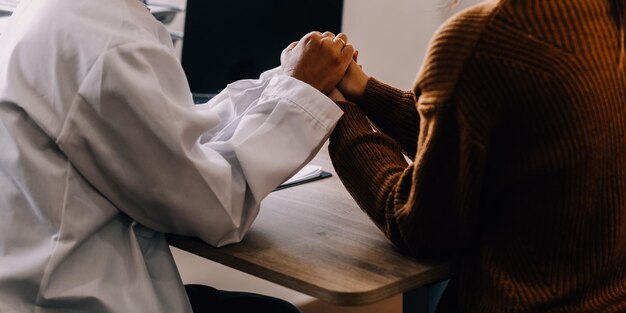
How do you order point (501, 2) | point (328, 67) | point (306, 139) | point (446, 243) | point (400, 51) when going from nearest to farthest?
point (501, 2), point (446, 243), point (306, 139), point (328, 67), point (400, 51)

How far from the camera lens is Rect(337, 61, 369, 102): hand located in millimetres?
1229

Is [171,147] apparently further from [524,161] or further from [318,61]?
[524,161]

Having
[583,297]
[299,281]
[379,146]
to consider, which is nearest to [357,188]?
[379,146]

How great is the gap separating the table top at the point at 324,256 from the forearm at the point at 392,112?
0.14 m

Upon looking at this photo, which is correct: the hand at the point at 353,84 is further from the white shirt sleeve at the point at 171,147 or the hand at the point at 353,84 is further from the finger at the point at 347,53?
the white shirt sleeve at the point at 171,147

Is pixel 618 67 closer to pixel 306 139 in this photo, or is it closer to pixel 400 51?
pixel 306 139

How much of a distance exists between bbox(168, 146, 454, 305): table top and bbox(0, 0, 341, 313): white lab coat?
4cm

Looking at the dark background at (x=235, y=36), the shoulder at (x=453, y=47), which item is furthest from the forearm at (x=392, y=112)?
the dark background at (x=235, y=36)

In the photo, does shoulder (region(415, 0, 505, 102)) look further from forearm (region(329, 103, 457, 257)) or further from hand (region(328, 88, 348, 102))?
hand (region(328, 88, 348, 102))

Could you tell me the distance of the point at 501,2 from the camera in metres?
0.86

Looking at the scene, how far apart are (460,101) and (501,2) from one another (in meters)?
Answer: 0.12

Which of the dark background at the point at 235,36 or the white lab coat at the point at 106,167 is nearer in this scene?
the white lab coat at the point at 106,167

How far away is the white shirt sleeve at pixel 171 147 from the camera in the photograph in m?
0.99

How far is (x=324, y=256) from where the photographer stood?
994 millimetres
